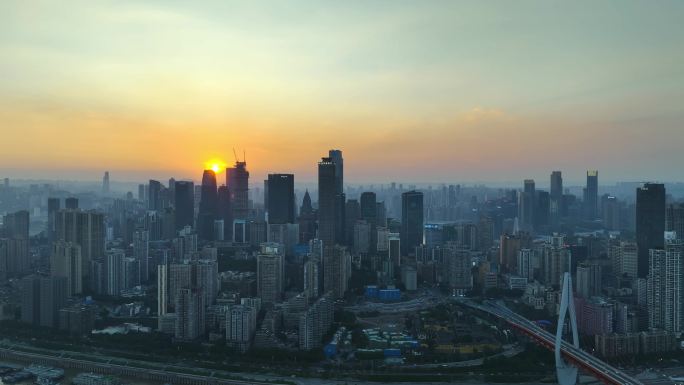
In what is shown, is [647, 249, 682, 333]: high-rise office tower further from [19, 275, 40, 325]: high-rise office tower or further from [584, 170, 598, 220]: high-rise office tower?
[584, 170, 598, 220]: high-rise office tower

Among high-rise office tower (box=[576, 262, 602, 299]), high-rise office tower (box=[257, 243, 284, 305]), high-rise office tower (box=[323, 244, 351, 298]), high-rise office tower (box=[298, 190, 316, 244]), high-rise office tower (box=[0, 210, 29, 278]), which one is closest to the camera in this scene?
high-rise office tower (box=[257, 243, 284, 305])

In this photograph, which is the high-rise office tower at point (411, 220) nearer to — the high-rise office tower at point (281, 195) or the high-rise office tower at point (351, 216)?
the high-rise office tower at point (351, 216)

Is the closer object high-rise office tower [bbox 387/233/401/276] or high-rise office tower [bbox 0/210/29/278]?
high-rise office tower [bbox 0/210/29/278]

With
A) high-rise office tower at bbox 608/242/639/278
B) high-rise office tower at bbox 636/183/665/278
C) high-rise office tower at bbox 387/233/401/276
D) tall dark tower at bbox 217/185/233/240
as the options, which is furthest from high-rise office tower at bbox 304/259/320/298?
tall dark tower at bbox 217/185/233/240

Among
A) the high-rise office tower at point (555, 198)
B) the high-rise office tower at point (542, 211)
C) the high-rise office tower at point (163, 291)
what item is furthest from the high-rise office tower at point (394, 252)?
the high-rise office tower at point (555, 198)

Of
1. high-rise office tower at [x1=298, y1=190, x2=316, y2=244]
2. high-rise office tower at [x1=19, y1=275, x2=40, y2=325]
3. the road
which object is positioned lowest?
the road

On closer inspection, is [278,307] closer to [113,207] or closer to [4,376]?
[4,376]

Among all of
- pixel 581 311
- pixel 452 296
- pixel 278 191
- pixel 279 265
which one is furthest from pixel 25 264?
pixel 581 311

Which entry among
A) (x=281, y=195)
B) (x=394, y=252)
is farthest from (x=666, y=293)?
(x=281, y=195)
